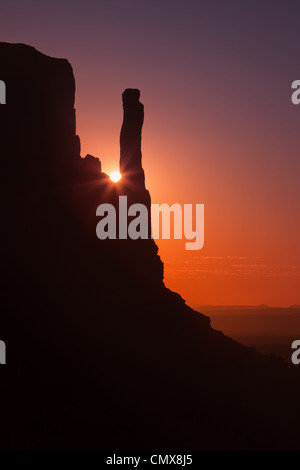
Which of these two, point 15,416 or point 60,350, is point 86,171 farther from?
point 15,416

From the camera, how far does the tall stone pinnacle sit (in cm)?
11044

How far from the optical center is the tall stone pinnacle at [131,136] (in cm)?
Answer: 11044

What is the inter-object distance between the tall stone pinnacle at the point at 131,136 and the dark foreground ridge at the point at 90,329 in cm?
21

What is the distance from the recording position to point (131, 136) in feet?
367

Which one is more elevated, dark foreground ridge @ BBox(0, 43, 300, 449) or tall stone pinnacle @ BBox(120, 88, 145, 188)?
tall stone pinnacle @ BBox(120, 88, 145, 188)

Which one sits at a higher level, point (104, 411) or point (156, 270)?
point (156, 270)

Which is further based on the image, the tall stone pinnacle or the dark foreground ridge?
the tall stone pinnacle

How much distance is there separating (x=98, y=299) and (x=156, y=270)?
754 inches

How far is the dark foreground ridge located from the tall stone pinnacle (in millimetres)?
205

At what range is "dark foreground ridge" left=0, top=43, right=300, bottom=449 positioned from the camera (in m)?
72.8

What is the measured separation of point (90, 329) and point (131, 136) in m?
38.5

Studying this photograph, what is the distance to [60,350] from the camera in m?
78.9
